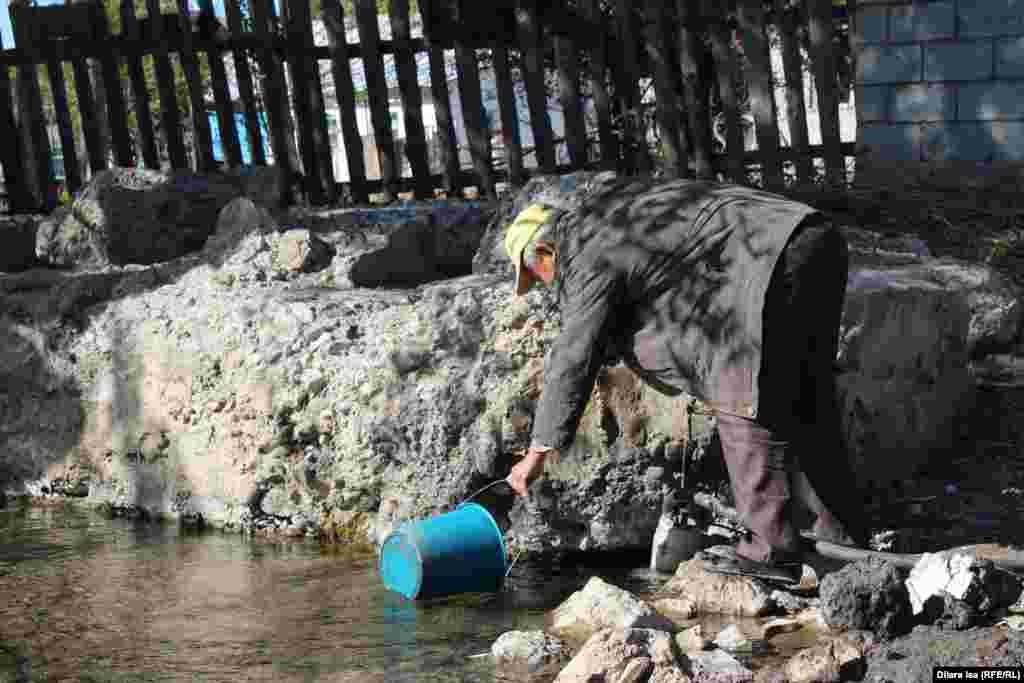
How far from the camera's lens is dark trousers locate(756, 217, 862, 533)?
15.2 feet

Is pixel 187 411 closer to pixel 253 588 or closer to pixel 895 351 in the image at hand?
pixel 253 588

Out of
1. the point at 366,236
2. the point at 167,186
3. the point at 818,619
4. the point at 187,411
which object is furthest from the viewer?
the point at 167,186

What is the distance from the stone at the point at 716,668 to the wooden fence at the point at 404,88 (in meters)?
5.41

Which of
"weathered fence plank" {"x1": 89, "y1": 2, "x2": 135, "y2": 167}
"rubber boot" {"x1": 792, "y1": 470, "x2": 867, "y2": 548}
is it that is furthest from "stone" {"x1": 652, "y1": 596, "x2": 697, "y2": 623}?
"weathered fence plank" {"x1": 89, "y1": 2, "x2": 135, "y2": 167}

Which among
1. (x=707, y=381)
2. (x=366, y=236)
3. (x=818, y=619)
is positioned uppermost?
(x=366, y=236)

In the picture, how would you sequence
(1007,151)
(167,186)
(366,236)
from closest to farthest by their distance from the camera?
(366,236), (167,186), (1007,151)

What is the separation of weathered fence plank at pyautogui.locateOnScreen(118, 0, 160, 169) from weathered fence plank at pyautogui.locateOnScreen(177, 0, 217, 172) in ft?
0.88

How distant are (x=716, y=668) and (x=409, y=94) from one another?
6.11m

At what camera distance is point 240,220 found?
7.29 meters

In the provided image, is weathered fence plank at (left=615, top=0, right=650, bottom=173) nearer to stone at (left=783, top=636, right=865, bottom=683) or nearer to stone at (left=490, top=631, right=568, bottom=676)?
stone at (left=490, top=631, right=568, bottom=676)

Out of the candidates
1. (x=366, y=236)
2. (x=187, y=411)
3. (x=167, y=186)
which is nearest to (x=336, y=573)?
(x=187, y=411)

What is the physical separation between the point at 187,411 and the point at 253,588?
4.07 feet

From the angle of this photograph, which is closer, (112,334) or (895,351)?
(895,351)

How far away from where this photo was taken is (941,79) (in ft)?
30.6
